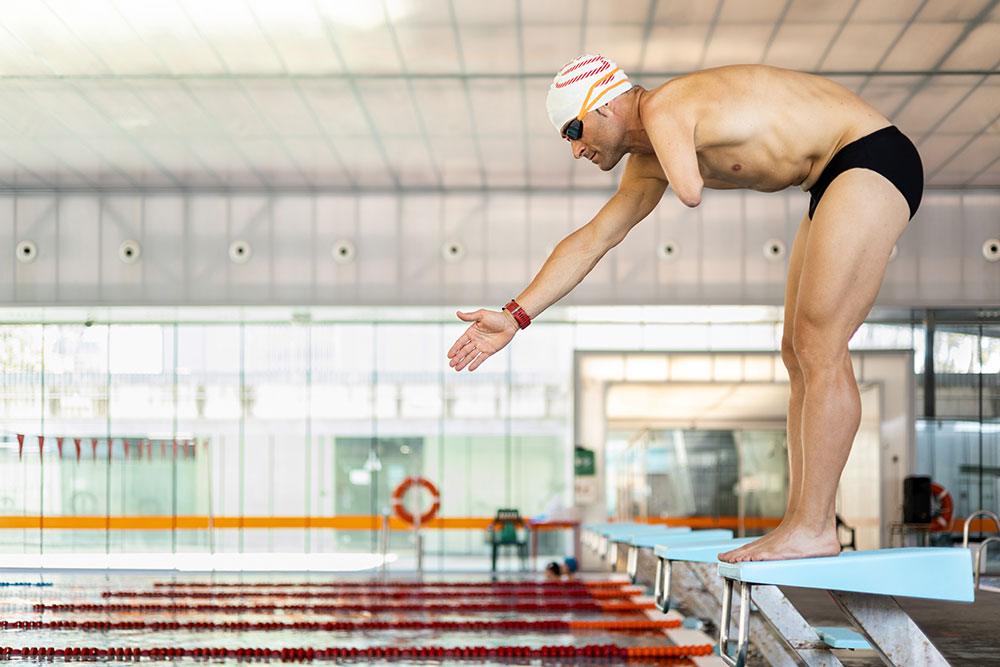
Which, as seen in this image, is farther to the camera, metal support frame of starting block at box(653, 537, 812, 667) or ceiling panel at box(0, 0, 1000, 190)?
ceiling panel at box(0, 0, 1000, 190)

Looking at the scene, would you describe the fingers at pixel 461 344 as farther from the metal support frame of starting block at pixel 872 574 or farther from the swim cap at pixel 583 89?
the metal support frame of starting block at pixel 872 574

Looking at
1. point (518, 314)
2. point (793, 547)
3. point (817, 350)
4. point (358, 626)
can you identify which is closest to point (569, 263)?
point (518, 314)

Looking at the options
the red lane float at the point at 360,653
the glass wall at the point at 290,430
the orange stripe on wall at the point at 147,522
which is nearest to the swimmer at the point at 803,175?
the red lane float at the point at 360,653

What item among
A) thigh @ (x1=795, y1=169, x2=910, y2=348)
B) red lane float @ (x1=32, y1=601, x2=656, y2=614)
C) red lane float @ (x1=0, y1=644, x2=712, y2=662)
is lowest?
red lane float @ (x1=32, y1=601, x2=656, y2=614)

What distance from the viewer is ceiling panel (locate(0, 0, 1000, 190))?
320 inches

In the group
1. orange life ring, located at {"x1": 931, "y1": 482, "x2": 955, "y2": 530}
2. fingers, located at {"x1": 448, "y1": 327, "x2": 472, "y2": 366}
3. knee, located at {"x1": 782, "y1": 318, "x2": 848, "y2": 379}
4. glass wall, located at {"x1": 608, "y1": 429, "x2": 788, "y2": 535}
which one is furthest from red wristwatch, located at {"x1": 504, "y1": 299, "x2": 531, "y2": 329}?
orange life ring, located at {"x1": 931, "y1": 482, "x2": 955, "y2": 530}

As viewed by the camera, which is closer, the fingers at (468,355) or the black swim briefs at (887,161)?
the black swim briefs at (887,161)

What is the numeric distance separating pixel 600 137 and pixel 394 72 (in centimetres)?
694

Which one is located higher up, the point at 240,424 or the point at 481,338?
the point at 481,338

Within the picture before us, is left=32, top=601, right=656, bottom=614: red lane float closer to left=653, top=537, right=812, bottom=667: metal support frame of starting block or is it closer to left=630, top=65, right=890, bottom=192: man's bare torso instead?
left=653, top=537, right=812, bottom=667: metal support frame of starting block

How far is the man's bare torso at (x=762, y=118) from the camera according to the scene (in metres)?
2.60

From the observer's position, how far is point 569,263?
2.98 meters

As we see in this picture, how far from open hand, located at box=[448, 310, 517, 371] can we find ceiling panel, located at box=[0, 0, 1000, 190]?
558 cm

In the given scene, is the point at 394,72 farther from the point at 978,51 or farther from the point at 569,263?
the point at 569,263
